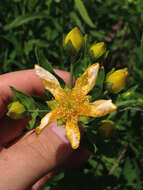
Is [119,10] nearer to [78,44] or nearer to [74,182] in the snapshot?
[78,44]

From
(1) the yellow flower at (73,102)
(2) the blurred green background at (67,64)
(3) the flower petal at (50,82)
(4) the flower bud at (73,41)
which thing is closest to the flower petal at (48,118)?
(1) the yellow flower at (73,102)

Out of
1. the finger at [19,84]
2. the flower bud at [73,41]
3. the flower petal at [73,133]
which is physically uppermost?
the flower bud at [73,41]

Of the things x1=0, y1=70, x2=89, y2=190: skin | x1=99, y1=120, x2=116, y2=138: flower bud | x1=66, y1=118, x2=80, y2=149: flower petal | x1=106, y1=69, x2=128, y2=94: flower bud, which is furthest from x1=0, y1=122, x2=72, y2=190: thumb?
x1=106, y1=69, x2=128, y2=94: flower bud

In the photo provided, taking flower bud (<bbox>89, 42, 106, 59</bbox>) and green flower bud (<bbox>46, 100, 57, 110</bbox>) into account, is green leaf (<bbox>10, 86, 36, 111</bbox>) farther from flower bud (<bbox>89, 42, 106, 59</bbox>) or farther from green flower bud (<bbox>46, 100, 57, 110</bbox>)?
flower bud (<bbox>89, 42, 106, 59</bbox>)

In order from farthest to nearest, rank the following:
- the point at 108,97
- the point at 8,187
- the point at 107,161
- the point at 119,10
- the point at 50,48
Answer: the point at 119,10 → the point at 50,48 → the point at 107,161 → the point at 108,97 → the point at 8,187

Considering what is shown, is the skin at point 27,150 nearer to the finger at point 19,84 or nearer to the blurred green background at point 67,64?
the finger at point 19,84

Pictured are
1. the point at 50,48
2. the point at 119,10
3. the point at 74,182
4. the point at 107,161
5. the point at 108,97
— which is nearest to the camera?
the point at 108,97

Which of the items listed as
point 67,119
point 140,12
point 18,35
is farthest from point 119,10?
point 67,119
